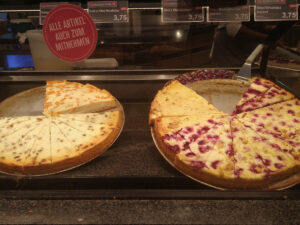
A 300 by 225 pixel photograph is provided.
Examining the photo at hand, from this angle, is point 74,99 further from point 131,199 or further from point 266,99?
point 266,99

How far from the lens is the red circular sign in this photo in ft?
5.32

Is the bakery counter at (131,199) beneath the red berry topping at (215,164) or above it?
beneath

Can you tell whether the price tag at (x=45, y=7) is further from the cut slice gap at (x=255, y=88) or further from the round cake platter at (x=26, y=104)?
the cut slice gap at (x=255, y=88)

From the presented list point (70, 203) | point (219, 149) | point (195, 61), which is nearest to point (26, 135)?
point (70, 203)

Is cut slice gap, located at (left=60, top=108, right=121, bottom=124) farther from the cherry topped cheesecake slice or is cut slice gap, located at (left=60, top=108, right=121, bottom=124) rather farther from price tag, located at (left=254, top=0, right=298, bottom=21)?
price tag, located at (left=254, top=0, right=298, bottom=21)

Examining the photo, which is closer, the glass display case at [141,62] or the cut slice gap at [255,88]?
the glass display case at [141,62]

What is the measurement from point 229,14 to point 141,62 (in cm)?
126

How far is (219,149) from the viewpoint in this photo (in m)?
1.63

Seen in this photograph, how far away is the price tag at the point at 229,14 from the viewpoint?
1.65m

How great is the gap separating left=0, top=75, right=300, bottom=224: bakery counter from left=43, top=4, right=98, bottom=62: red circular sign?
2.40 ft

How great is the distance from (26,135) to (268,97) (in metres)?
1.90

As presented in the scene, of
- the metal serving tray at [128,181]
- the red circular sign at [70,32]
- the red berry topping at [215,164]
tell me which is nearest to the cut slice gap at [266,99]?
the red berry topping at [215,164]

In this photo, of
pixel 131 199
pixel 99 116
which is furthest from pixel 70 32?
pixel 131 199

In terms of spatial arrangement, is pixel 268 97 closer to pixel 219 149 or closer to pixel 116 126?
pixel 219 149
